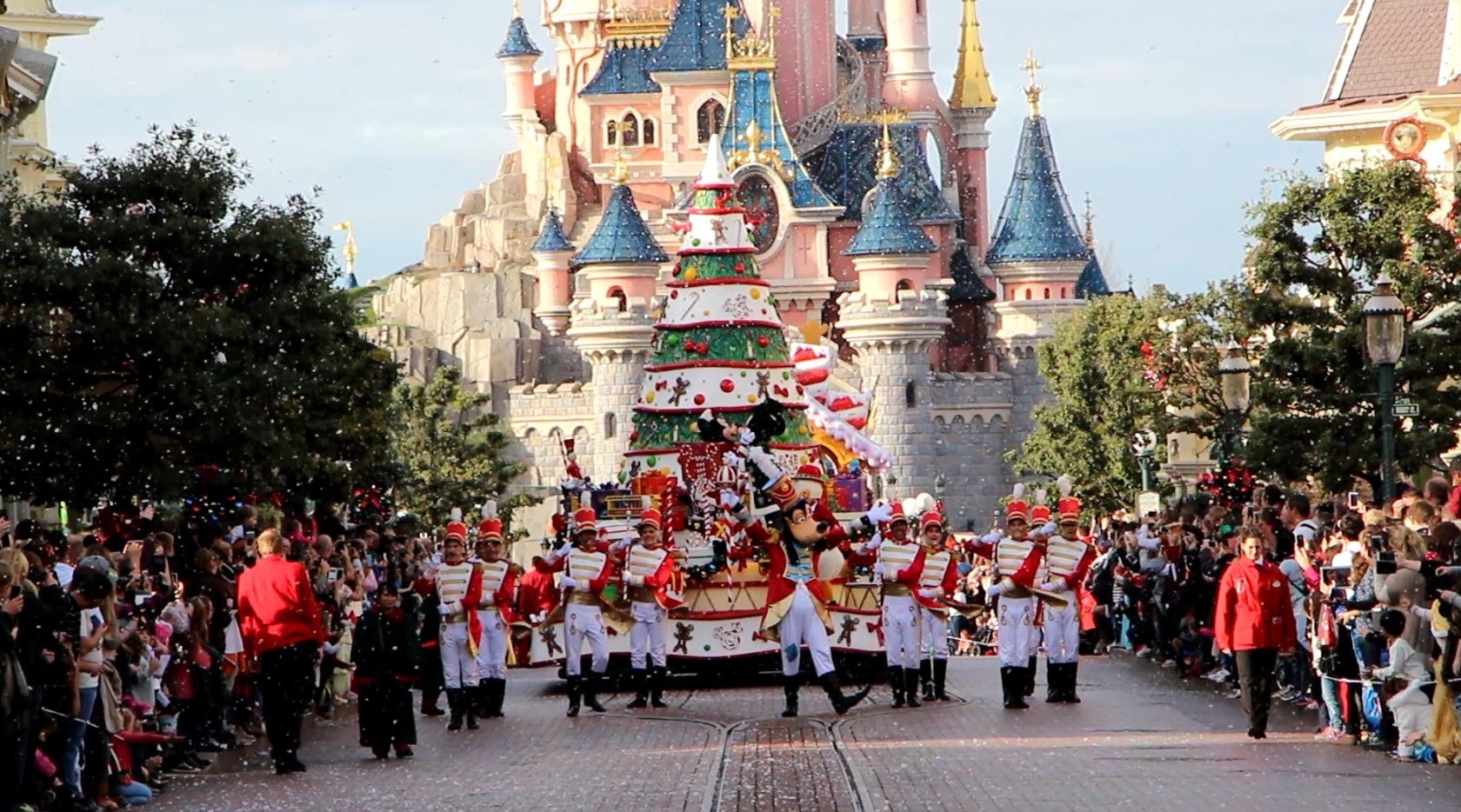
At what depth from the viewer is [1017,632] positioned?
76.0 feet

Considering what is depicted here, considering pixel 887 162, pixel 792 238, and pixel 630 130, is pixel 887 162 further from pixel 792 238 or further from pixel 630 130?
pixel 630 130

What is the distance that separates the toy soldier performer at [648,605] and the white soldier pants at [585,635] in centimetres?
51

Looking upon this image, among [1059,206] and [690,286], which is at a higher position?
[1059,206]

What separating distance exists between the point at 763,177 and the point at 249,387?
202ft

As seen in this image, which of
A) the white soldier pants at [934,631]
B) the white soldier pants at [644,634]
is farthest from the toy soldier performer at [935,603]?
the white soldier pants at [644,634]

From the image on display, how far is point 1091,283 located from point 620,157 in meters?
15.4

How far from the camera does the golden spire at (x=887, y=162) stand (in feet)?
299

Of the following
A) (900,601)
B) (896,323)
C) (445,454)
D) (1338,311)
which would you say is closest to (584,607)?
(900,601)

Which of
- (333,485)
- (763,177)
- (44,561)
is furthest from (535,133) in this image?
(44,561)

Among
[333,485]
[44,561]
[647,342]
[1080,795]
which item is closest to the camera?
[1080,795]

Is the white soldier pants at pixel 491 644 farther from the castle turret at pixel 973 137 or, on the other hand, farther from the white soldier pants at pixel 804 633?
the castle turret at pixel 973 137

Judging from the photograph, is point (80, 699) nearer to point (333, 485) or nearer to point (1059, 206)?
point (333, 485)

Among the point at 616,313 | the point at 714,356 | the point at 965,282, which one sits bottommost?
the point at 714,356

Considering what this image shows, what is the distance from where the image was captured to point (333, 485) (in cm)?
3503
